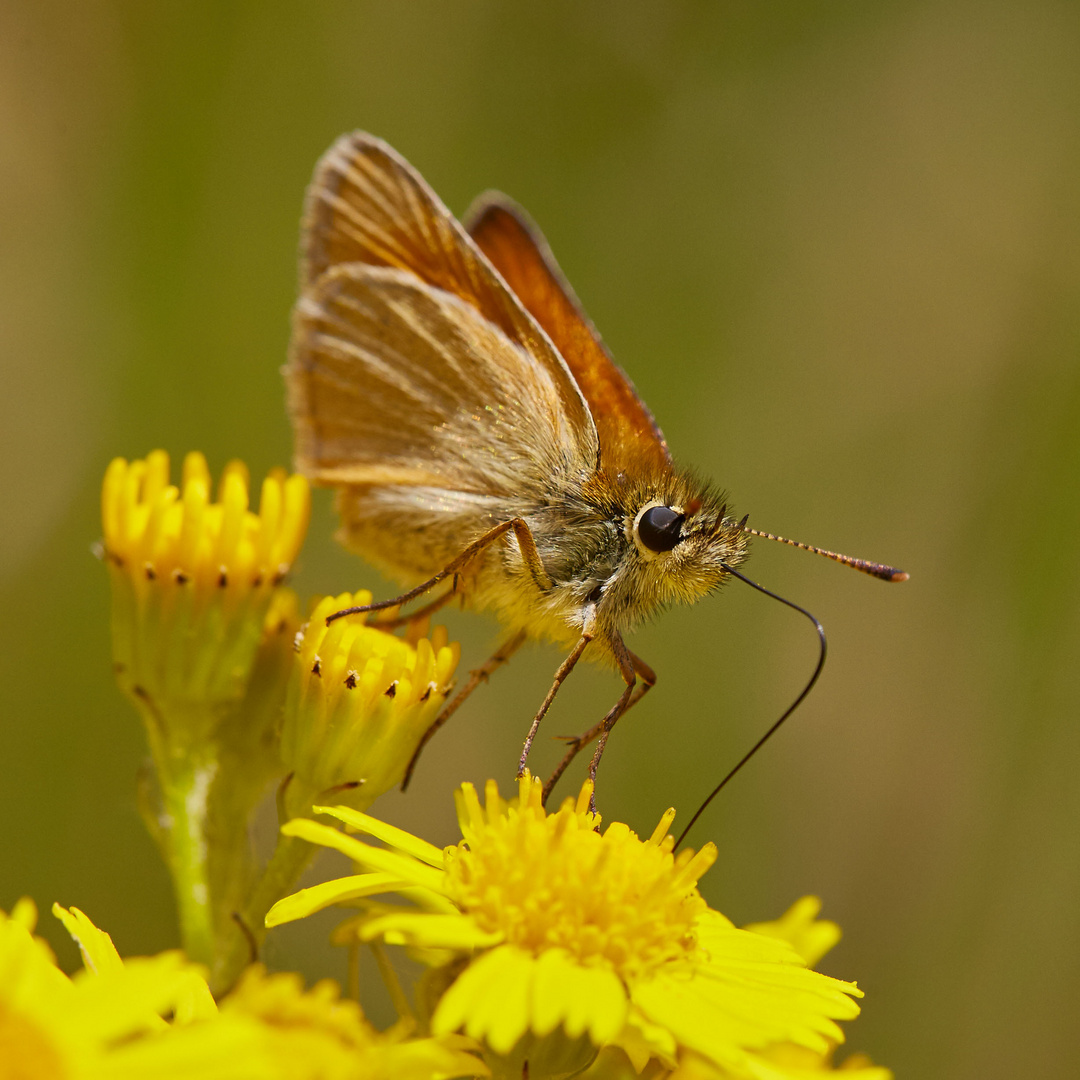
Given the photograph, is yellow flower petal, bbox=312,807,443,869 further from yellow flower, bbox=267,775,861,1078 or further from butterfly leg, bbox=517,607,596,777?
butterfly leg, bbox=517,607,596,777

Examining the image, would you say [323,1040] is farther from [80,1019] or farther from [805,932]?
[805,932]

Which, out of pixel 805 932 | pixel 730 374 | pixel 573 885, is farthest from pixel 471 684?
pixel 730 374

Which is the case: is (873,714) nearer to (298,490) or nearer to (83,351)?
(298,490)

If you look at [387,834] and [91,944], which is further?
[387,834]

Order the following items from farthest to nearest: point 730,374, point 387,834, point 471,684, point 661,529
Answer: point 730,374 < point 661,529 < point 471,684 < point 387,834

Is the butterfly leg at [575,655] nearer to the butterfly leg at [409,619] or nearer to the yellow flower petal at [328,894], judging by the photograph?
the butterfly leg at [409,619]

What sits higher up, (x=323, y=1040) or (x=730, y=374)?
(x=730, y=374)
